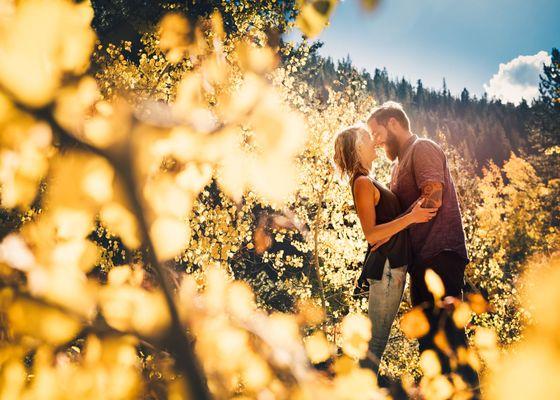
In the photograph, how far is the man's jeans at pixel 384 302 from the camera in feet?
7.91

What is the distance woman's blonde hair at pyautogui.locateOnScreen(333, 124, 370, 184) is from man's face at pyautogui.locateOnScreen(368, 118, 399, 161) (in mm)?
169

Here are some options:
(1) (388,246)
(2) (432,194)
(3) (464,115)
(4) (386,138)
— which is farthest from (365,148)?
(3) (464,115)

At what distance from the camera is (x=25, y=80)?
1.56 ft

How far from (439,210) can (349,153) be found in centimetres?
67

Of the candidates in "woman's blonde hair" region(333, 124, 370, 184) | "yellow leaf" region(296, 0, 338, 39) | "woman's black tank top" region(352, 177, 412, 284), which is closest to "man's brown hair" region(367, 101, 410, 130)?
"woman's blonde hair" region(333, 124, 370, 184)

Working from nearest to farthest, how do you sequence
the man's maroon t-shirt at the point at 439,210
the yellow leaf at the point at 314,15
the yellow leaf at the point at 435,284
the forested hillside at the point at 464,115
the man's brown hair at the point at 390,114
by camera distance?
the yellow leaf at the point at 314,15 < the yellow leaf at the point at 435,284 < the man's maroon t-shirt at the point at 439,210 < the man's brown hair at the point at 390,114 < the forested hillside at the point at 464,115

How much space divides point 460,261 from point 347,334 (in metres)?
0.84

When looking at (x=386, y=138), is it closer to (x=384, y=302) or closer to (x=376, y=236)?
(x=376, y=236)

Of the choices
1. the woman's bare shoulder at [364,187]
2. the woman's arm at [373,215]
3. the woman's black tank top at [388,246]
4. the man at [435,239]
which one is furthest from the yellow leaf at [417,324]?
the woman's bare shoulder at [364,187]

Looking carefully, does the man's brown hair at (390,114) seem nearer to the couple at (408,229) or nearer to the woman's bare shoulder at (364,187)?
the couple at (408,229)

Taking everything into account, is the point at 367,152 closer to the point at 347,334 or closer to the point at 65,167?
the point at 347,334

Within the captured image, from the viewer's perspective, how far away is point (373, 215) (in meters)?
2.36

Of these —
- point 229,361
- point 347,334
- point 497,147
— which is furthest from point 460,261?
point 497,147

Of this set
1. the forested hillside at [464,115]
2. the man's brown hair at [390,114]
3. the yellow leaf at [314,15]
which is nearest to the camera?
the yellow leaf at [314,15]
